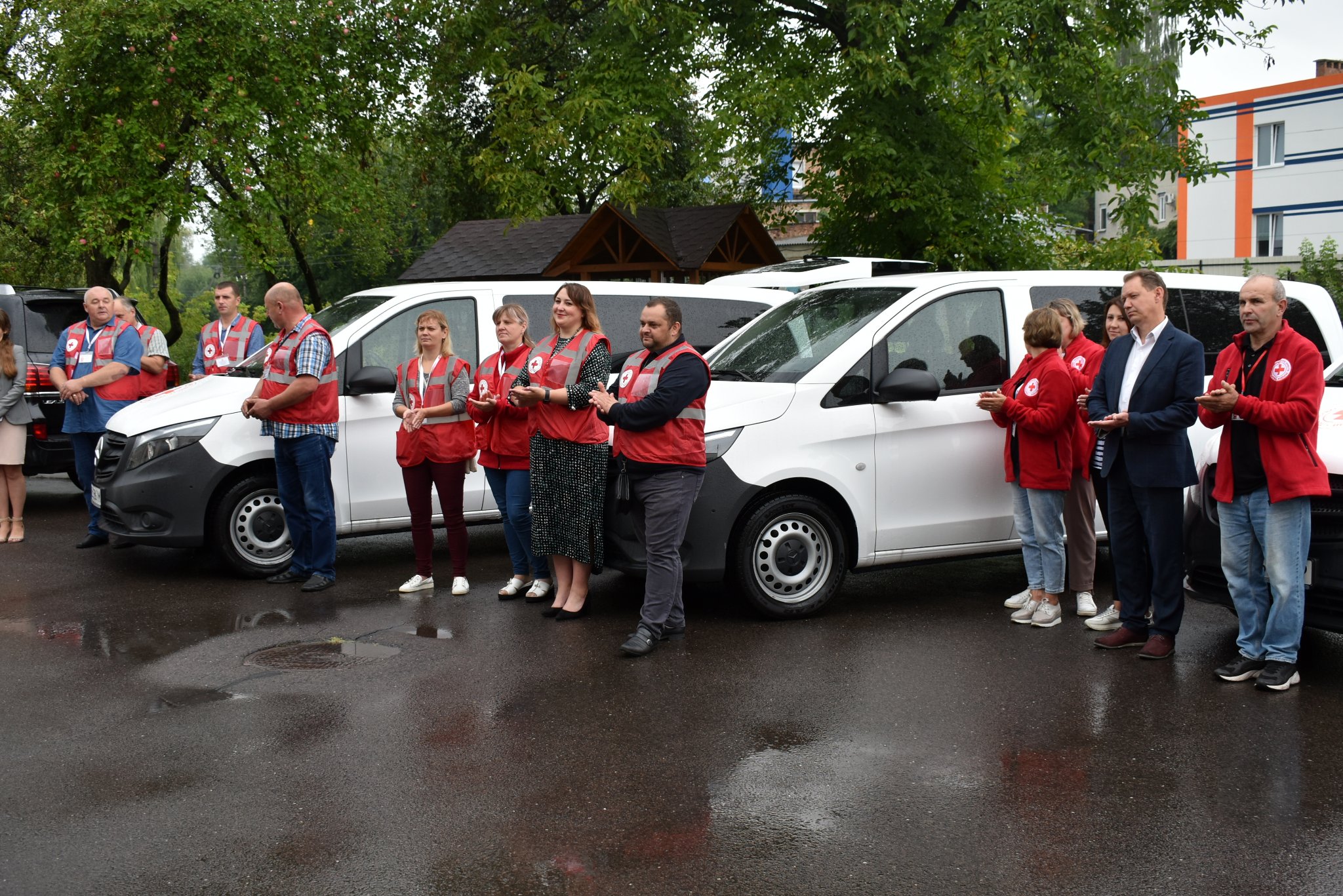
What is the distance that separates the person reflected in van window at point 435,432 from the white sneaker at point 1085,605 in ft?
12.1

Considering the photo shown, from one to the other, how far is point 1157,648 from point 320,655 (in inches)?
167

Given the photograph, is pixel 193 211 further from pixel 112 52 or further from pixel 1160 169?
pixel 1160 169

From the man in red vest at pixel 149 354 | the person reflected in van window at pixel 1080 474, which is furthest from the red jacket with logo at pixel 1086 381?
the man in red vest at pixel 149 354

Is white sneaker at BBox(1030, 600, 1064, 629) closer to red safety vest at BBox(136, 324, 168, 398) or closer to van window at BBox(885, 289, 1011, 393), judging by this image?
van window at BBox(885, 289, 1011, 393)

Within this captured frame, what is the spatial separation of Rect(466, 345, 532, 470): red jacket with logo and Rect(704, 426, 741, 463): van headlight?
1.20 m

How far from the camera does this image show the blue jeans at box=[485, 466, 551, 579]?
7.83m

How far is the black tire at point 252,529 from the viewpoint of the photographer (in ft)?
28.0

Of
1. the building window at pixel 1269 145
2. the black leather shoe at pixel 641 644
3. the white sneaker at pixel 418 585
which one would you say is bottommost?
the black leather shoe at pixel 641 644

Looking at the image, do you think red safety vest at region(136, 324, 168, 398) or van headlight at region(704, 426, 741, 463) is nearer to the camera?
van headlight at region(704, 426, 741, 463)

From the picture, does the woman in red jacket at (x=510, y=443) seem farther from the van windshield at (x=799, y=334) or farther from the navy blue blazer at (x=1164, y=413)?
the navy blue blazer at (x=1164, y=413)

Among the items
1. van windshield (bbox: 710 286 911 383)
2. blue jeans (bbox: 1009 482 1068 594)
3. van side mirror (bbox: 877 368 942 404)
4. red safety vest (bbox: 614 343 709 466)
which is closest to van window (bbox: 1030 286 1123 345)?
van windshield (bbox: 710 286 911 383)

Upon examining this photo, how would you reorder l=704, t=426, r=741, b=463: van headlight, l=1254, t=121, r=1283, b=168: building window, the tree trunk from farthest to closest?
l=1254, t=121, r=1283, b=168: building window < the tree trunk < l=704, t=426, r=741, b=463: van headlight

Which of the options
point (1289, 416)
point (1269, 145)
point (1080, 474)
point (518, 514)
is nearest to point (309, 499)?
point (518, 514)

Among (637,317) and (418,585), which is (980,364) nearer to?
(637,317)
